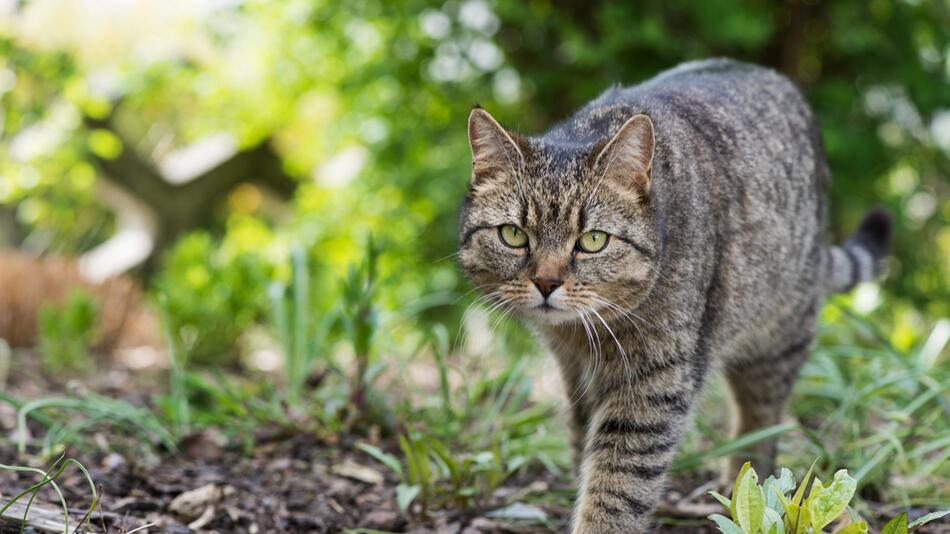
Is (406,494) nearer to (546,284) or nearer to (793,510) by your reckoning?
(546,284)

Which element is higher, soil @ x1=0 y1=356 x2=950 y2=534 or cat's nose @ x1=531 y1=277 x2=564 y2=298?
cat's nose @ x1=531 y1=277 x2=564 y2=298

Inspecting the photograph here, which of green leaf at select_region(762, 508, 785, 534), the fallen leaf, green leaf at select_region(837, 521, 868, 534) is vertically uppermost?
green leaf at select_region(837, 521, 868, 534)

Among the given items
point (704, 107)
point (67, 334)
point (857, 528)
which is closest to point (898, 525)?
point (857, 528)

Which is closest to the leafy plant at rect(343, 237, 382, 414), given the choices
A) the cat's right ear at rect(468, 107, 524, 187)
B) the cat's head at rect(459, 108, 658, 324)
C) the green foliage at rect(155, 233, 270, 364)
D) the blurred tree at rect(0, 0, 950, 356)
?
the cat's right ear at rect(468, 107, 524, 187)

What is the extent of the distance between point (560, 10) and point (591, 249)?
3507 mm

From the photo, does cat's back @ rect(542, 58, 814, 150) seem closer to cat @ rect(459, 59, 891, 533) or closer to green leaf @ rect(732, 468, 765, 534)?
cat @ rect(459, 59, 891, 533)

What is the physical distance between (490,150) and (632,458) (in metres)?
0.93

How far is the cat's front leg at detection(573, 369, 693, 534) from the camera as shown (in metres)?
2.45

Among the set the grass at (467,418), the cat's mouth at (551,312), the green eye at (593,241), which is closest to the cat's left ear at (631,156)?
the green eye at (593,241)

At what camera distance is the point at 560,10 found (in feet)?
18.3

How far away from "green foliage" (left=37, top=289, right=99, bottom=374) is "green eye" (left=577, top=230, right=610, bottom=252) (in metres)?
2.81

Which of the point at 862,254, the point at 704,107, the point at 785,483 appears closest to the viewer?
the point at 785,483

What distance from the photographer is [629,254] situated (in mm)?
2420

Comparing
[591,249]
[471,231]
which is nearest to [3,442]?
[471,231]
